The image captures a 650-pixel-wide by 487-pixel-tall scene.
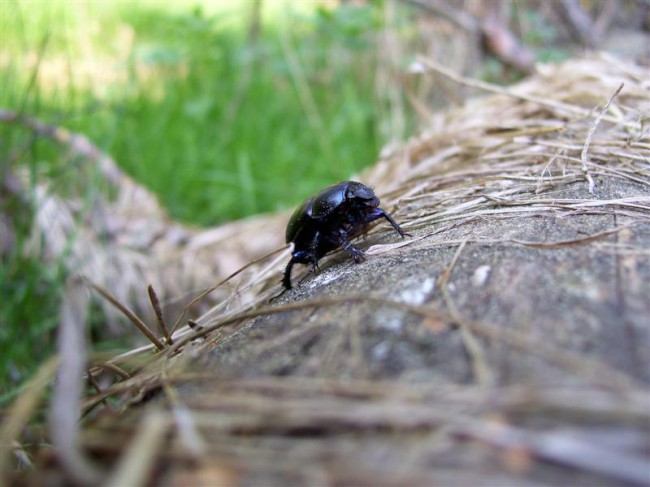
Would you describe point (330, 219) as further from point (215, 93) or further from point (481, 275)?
point (215, 93)

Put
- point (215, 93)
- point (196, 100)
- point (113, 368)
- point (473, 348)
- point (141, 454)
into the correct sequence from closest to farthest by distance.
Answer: point (141, 454)
point (473, 348)
point (113, 368)
point (196, 100)
point (215, 93)

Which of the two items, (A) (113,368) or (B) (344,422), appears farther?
(A) (113,368)

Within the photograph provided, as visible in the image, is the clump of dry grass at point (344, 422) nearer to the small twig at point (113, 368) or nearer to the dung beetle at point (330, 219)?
the small twig at point (113, 368)

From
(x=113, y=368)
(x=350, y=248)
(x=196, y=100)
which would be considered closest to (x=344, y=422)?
(x=113, y=368)

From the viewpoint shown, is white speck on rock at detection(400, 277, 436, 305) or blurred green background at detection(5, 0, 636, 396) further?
blurred green background at detection(5, 0, 636, 396)

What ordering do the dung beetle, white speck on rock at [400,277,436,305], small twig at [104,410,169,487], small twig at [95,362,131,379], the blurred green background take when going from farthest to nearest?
the blurred green background
the dung beetle
small twig at [95,362,131,379]
white speck on rock at [400,277,436,305]
small twig at [104,410,169,487]

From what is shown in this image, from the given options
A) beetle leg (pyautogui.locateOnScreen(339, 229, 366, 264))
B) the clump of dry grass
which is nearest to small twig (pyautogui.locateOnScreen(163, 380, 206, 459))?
the clump of dry grass

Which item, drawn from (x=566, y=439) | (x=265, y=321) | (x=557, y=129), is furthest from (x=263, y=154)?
(x=566, y=439)

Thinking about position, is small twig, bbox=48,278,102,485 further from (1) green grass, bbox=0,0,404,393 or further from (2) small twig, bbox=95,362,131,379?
(1) green grass, bbox=0,0,404,393
